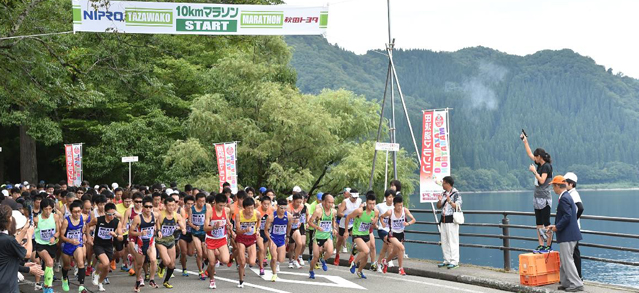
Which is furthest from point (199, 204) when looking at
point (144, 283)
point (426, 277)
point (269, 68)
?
point (269, 68)

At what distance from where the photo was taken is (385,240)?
14.9 meters

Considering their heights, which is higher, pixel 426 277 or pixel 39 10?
pixel 39 10

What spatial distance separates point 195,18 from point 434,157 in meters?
7.76

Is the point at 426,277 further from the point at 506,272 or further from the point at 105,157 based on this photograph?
the point at 105,157

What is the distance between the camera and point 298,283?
14.0 metres

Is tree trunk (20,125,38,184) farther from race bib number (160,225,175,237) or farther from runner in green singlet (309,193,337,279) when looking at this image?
runner in green singlet (309,193,337,279)

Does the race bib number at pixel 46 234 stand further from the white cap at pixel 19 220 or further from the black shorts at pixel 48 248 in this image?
the white cap at pixel 19 220

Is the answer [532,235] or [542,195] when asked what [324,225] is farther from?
[532,235]

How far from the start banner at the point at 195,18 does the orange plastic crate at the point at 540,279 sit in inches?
368

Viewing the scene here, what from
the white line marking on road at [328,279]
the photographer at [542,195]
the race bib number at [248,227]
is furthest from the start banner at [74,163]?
the photographer at [542,195]

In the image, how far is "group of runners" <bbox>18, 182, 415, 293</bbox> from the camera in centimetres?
1338

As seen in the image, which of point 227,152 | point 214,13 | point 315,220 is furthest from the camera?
point 227,152

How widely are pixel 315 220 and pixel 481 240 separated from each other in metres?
108

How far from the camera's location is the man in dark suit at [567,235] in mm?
11688
